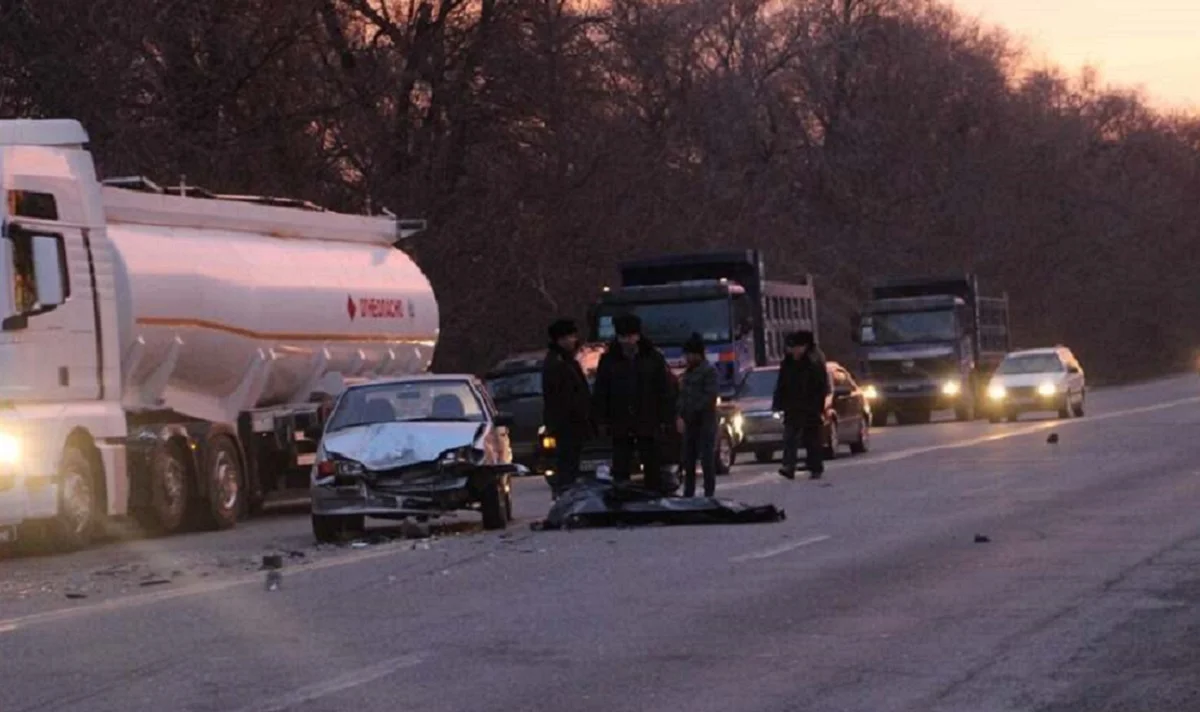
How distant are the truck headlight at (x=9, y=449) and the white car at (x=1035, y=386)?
3060 cm

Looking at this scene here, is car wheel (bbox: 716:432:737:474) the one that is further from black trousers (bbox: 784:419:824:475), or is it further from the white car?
the white car

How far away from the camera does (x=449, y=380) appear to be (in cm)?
2234

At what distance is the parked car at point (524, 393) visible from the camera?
103 ft

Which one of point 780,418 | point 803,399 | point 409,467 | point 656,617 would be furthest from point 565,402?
point 780,418

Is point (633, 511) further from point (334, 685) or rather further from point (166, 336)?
point (334, 685)

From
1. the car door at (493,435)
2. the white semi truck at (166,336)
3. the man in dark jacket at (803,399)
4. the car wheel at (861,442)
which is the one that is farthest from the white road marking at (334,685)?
the car wheel at (861,442)

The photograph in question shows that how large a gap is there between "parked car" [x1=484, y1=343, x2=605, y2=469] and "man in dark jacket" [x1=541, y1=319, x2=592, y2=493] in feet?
28.5

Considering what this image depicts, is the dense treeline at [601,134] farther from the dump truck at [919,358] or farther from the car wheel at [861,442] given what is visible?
the car wheel at [861,442]

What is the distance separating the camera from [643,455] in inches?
868

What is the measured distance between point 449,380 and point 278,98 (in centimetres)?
2349

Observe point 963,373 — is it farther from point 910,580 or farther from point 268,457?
point 910,580

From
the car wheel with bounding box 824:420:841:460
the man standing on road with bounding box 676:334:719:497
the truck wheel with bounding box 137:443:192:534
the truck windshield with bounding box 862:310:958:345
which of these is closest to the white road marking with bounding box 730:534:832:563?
the man standing on road with bounding box 676:334:719:497

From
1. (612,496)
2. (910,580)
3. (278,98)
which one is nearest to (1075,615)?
(910,580)

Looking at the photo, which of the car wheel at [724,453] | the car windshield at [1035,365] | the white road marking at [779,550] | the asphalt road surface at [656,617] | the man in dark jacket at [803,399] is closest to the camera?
the asphalt road surface at [656,617]
